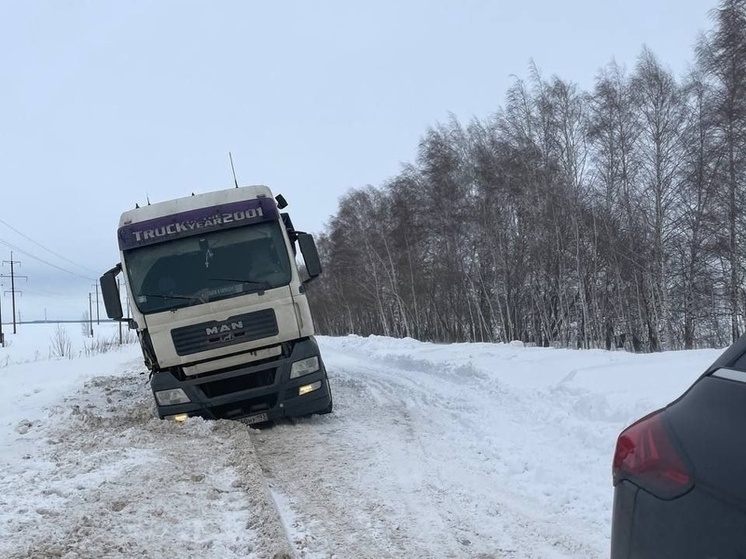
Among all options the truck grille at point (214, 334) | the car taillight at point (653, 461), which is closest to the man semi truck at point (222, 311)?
the truck grille at point (214, 334)

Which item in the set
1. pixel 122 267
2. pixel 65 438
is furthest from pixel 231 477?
pixel 122 267

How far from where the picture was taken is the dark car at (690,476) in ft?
5.36

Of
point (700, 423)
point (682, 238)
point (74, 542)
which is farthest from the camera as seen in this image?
point (682, 238)

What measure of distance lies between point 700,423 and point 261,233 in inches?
265

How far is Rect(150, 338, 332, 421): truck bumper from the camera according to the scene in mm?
7539

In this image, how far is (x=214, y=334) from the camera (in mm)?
7441

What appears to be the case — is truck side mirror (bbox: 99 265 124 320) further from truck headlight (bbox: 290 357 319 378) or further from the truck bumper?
truck headlight (bbox: 290 357 319 378)

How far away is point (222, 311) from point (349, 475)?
2963 mm

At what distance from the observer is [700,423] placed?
187 centimetres

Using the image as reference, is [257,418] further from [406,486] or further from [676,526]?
[676,526]

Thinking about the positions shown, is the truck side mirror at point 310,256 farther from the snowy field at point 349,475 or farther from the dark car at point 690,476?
the dark car at point 690,476

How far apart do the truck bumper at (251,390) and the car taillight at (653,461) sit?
5916mm

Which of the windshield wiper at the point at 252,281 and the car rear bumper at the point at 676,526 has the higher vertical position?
the windshield wiper at the point at 252,281

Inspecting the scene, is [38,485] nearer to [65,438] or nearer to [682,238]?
[65,438]
